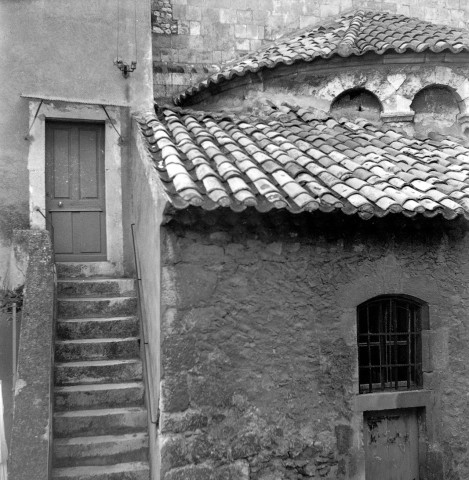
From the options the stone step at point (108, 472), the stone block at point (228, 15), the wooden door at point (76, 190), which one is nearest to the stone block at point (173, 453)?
the stone step at point (108, 472)

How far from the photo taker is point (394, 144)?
284 inches

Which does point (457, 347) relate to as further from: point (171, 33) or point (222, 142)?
point (171, 33)

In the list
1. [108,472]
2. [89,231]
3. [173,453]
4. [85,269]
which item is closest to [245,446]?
[173,453]

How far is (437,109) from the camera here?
335 inches

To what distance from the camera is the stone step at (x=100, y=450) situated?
584 cm

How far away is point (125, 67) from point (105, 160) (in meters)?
1.22

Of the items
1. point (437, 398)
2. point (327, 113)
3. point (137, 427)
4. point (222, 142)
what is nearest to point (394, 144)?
point (327, 113)

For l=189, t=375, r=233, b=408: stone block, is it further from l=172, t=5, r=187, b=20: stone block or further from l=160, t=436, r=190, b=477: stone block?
l=172, t=5, r=187, b=20: stone block

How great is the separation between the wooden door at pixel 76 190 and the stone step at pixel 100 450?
2640 millimetres

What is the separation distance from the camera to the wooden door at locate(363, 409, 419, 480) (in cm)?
627

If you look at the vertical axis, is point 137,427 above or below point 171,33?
below

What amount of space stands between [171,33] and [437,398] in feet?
23.9

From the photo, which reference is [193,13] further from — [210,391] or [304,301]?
[210,391]

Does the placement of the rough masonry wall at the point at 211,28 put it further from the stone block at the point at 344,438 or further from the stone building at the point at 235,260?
the stone block at the point at 344,438
